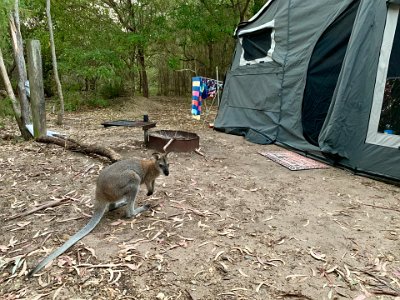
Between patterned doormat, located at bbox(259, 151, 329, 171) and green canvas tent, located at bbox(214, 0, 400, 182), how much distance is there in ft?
0.75

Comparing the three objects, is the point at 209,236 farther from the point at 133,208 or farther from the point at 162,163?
the point at 162,163

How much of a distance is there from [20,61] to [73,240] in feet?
17.3

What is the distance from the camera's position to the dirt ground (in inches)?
89.4

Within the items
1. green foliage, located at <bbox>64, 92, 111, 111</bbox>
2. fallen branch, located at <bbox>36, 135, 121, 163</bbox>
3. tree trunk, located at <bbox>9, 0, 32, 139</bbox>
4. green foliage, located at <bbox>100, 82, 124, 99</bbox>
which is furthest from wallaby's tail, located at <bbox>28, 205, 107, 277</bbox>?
green foliage, located at <bbox>100, 82, 124, 99</bbox>

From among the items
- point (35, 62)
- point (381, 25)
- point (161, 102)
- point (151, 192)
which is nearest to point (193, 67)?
point (161, 102)

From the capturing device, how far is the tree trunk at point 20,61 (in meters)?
6.19

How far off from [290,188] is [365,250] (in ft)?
4.81

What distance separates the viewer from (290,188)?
4184 millimetres

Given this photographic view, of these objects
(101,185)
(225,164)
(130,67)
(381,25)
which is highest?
(381,25)

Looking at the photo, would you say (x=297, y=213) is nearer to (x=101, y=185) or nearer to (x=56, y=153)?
(x=101, y=185)

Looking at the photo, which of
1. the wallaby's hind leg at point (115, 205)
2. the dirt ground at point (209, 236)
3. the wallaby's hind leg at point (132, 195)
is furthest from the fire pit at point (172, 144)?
the wallaby's hind leg at point (132, 195)

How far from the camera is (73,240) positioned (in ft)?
8.55

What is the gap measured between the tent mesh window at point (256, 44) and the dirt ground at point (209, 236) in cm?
301

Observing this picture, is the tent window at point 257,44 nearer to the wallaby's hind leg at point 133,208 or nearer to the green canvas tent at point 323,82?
the green canvas tent at point 323,82
